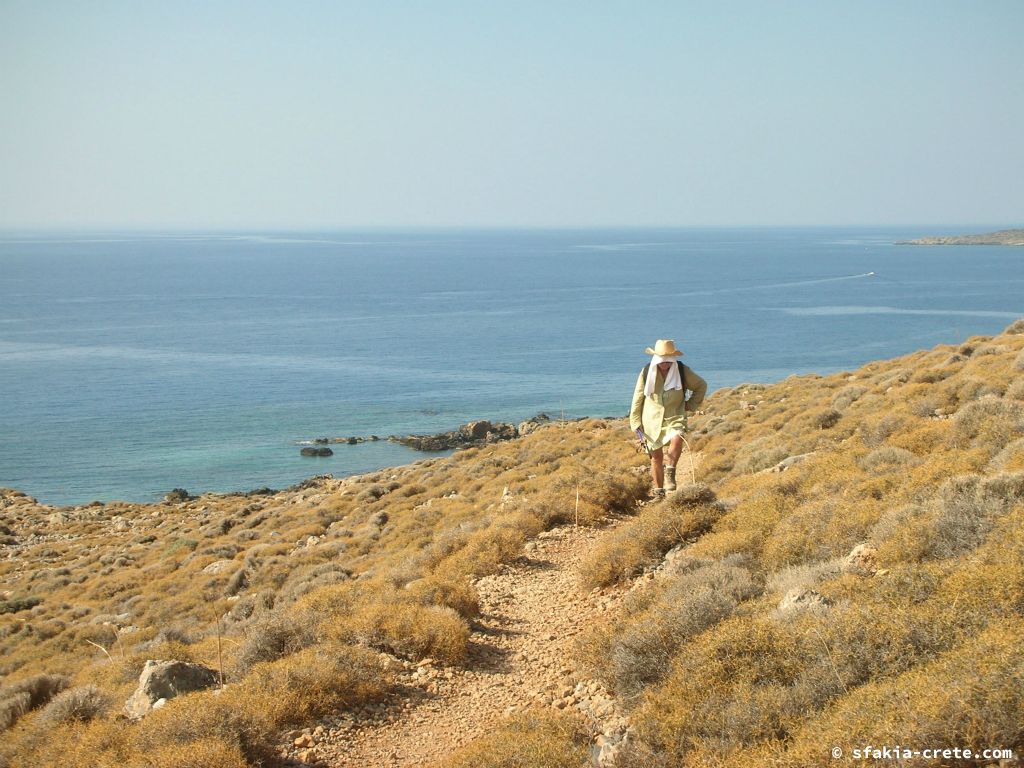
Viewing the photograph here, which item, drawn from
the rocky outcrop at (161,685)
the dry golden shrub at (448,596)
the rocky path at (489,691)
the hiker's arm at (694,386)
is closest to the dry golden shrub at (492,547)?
the rocky path at (489,691)

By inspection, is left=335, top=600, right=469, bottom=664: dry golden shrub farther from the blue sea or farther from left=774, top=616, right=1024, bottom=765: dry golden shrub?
the blue sea

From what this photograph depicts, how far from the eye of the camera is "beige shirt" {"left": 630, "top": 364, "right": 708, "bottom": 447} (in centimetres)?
1073

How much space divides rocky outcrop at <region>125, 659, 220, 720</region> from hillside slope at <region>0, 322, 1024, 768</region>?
317mm

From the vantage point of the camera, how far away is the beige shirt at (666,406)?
10.7m

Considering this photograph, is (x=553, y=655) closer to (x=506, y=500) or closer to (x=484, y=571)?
(x=484, y=571)

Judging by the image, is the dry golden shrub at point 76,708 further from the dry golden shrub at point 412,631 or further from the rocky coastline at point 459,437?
the rocky coastline at point 459,437

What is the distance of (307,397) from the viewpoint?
202 ft

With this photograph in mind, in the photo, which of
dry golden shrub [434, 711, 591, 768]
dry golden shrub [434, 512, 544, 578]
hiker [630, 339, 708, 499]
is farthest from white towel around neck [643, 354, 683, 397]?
dry golden shrub [434, 711, 591, 768]

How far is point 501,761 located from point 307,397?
59.1m

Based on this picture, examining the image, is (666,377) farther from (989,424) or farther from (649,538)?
Answer: (989,424)

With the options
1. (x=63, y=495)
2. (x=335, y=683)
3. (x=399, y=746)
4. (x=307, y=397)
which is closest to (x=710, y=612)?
(x=399, y=746)

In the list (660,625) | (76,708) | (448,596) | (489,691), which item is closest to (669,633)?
(660,625)

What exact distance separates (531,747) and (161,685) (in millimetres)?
4212

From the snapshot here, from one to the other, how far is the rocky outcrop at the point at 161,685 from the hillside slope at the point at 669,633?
0.32 metres
